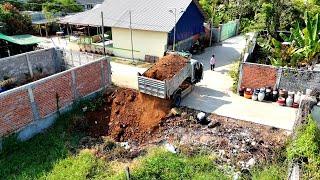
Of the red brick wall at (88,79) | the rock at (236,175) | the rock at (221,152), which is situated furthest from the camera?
the red brick wall at (88,79)

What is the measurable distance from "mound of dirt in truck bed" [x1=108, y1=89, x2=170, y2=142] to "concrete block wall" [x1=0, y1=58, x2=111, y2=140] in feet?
6.12

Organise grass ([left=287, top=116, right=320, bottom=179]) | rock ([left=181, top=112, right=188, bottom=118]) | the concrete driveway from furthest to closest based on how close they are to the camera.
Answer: rock ([left=181, top=112, right=188, bottom=118]) → the concrete driveway → grass ([left=287, top=116, right=320, bottom=179])

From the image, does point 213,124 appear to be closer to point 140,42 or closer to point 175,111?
point 175,111

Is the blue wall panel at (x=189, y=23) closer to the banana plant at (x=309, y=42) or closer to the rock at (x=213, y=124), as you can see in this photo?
the banana plant at (x=309, y=42)

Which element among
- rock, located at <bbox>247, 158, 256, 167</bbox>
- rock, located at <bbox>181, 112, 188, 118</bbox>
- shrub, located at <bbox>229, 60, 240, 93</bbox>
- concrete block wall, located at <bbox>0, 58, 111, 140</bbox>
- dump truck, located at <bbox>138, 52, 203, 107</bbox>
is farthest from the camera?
shrub, located at <bbox>229, 60, 240, 93</bbox>

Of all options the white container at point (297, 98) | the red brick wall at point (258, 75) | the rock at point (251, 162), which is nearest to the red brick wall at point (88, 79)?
the red brick wall at point (258, 75)

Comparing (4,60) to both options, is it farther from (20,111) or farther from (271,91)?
(271,91)

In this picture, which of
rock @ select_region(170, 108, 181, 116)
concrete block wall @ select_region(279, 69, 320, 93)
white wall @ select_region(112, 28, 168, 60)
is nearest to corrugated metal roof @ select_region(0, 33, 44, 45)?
white wall @ select_region(112, 28, 168, 60)

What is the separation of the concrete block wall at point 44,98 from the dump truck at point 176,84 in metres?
3.01

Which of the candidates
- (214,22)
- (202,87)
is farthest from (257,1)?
(202,87)

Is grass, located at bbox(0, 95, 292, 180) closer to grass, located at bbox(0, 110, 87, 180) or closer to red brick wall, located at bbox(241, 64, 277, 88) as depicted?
grass, located at bbox(0, 110, 87, 180)

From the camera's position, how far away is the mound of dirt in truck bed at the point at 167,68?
625 inches

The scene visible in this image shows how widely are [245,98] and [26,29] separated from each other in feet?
73.0

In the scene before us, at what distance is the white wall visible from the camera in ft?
74.4
